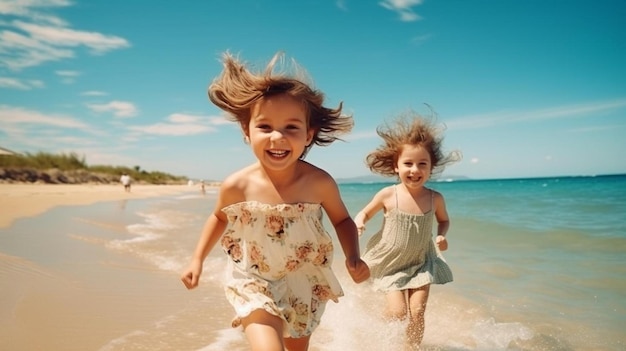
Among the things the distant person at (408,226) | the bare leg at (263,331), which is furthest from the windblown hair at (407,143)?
the bare leg at (263,331)

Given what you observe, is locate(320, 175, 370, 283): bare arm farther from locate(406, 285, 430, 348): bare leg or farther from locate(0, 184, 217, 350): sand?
locate(0, 184, 217, 350): sand

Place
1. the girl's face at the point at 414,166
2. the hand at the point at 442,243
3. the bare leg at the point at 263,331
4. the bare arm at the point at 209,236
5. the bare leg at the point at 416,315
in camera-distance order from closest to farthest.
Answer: the bare leg at the point at 263,331
the bare arm at the point at 209,236
the bare leg at the point at 416,315
the hand at the point at 442,243
the girl's face at the point at 414,166

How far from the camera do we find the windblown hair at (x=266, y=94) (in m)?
2.42

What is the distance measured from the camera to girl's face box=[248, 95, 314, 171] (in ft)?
7.63

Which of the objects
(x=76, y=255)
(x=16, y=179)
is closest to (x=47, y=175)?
(x=16, y=179)

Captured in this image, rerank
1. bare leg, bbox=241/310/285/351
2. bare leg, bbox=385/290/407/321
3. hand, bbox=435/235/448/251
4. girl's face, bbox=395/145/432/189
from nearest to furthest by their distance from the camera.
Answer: bare leg, bbox=241/310/285/351 → bare leg, bbox=385/290/407/321 → hand, bbox=435/235/448/251 → girl's face, bbox=395/145/432/189

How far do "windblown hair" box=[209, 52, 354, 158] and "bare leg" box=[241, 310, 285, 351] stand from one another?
39.0 inches

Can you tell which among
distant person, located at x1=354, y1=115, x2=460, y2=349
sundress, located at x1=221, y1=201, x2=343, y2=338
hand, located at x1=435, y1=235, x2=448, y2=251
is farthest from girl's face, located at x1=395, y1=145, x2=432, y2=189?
sundress, located at x1=221, y1=201, x2=343, y2=338

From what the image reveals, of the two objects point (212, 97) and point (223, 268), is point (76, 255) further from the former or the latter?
point (212, 97)

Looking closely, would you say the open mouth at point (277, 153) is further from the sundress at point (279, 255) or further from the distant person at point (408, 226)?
the distant person at point (408, 226)

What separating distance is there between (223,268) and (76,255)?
2.02 meters

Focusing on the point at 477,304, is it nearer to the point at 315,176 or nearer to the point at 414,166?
the point at 414,166

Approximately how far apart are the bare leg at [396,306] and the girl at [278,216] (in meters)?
1.13

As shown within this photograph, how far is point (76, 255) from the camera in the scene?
19.8ft
